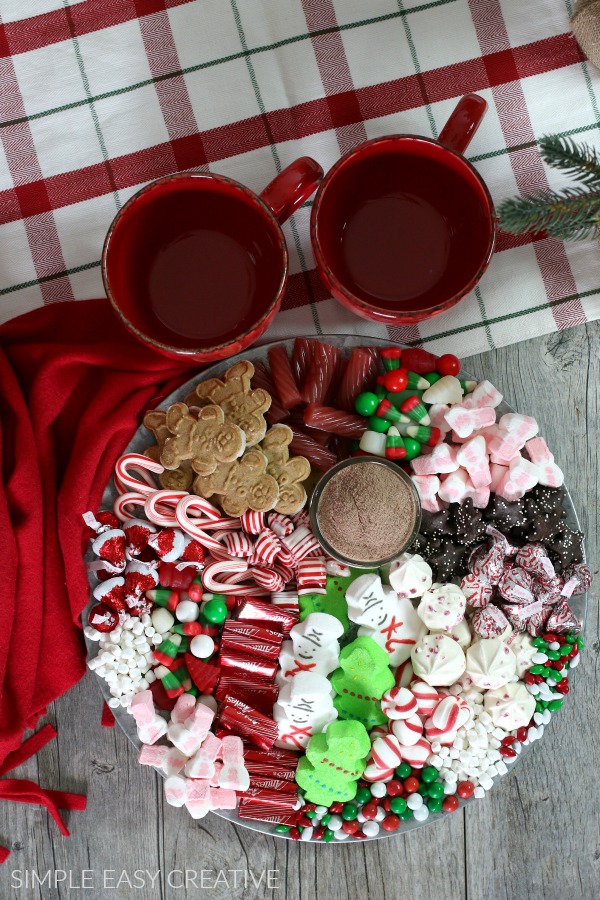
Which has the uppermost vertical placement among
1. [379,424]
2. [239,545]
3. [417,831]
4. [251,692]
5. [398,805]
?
[379,424]

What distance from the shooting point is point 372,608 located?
1.09m

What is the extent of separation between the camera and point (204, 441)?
106 centimetres

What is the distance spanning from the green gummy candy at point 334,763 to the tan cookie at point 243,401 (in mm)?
426

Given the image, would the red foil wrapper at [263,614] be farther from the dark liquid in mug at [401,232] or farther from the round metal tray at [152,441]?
the dark liquid in mug at [401,232]

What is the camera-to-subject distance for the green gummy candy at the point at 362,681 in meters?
1.08

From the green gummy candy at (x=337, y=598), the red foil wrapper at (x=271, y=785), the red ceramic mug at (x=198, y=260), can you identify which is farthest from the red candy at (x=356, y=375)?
the red foil wrapper at (x=271, y=785)

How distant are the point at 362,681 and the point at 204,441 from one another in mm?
410

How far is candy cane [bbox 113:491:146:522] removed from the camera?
1105 mm

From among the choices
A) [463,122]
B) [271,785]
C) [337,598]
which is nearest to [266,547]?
[337,598]

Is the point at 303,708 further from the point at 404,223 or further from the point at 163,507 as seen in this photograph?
the point at 404,223

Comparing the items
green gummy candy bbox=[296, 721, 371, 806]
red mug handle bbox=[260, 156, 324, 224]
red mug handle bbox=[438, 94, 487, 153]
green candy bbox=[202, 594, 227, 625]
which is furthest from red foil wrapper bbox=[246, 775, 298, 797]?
red mug handle bbox=[438, 94, 487, 153]

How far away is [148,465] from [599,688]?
82cm

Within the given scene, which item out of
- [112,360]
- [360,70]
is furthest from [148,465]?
[360,70]

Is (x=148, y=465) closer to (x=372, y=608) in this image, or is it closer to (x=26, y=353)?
(x=26, y=353)
